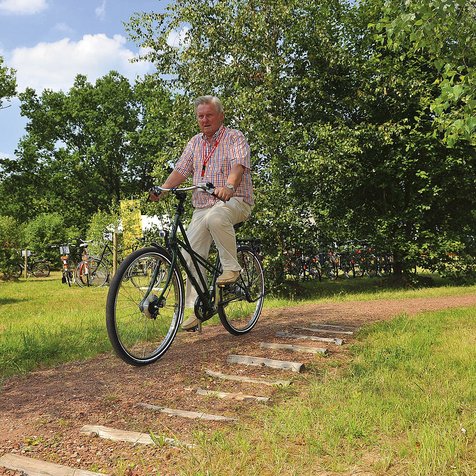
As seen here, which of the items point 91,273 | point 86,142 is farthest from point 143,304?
point 86,142

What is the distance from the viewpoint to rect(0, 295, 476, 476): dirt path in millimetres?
2650

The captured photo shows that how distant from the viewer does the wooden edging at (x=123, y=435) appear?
2707 millimetres

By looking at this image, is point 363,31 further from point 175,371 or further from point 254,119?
point 175,371

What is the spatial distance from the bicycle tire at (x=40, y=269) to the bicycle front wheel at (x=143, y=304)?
77.6 ft

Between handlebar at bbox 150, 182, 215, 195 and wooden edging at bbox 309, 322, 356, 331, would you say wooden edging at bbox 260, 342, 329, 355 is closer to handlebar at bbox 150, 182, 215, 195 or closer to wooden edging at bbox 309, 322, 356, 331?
wooden edging at bbox 309, 322, 356, 331

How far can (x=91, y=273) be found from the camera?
18938 mm

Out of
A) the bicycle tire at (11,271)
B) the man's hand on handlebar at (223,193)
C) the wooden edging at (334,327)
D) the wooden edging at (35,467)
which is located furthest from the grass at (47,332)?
the bicycle tire at (11,271)

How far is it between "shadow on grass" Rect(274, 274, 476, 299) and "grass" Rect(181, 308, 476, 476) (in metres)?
8.37

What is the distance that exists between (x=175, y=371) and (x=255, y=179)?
24.9 ft

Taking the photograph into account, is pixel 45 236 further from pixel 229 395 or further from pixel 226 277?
pixel 229 395

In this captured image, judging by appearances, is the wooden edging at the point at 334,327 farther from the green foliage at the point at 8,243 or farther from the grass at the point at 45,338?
the green foliage at the point at 8,243

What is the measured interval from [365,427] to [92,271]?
17396mm

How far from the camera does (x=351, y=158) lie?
12.2 meters

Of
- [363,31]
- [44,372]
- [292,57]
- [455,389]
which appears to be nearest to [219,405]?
[455,389]
